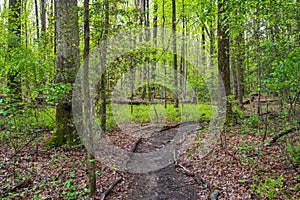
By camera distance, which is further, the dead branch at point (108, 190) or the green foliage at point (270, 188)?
the dead branch at point (108, 190)

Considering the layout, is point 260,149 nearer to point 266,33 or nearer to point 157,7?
point 266,33

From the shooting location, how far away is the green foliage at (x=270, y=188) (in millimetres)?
4364

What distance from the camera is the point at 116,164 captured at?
6910 mm

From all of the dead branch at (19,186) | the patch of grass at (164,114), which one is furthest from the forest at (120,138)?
the patch of grass at (164,114)

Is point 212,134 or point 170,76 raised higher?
point 170,76

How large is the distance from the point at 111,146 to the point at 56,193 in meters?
3.57

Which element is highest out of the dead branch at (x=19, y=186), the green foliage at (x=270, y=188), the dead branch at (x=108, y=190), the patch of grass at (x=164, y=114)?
the patch of grass at (x=164, y=114)

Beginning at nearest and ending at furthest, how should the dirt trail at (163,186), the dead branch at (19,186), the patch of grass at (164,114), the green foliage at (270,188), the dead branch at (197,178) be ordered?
the green foliage at (270,188), the dead branch at (19,186), the dirt trail at (163,186), the dead branch at (197,178), the patch of grass at (164,114)

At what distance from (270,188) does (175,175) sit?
2541 millimetres

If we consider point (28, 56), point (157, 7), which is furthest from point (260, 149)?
point (157, 7)

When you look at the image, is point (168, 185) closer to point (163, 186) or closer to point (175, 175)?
point (163, 186)

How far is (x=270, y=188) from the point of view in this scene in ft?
14.8

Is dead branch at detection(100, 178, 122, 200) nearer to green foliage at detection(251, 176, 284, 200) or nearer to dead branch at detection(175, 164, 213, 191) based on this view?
dead branch at detection(175, 164, 213, 191)

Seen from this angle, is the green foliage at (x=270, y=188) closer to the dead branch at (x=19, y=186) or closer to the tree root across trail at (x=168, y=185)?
the tree root across trail at (x=168, y=185)
